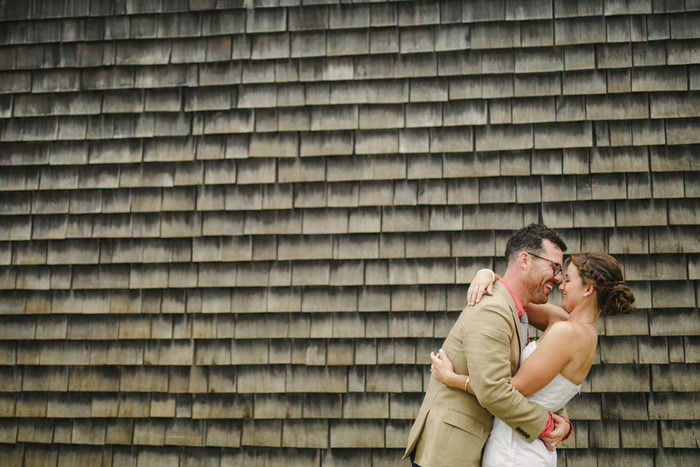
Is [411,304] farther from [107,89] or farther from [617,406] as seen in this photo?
[107,89]

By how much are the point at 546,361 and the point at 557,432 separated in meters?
0.32

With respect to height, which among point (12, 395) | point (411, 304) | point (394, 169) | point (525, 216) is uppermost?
point (394, 169)

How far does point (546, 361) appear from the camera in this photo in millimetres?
2209

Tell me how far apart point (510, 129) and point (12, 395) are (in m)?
4.12

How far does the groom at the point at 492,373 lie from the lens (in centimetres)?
209

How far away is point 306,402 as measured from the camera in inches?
143

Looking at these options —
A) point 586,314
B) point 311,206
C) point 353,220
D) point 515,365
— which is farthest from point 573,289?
point 311,206

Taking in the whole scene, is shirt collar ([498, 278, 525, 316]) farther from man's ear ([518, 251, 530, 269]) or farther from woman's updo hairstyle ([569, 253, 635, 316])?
woman's updo hairstyle ([569, 253, 635, 316])

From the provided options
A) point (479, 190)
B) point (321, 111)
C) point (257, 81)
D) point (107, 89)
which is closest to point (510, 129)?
point (479, 190)

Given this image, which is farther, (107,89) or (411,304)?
(107,89)

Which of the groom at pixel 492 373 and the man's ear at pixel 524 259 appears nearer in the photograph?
the groom at pixel 492 373

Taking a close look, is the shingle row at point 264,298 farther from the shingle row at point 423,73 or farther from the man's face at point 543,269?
the shingle row at point 423,73

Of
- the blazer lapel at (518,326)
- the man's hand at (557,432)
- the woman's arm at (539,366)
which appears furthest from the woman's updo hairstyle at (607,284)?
the man's hand at (557,432)

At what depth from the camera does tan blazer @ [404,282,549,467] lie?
6.83ft
